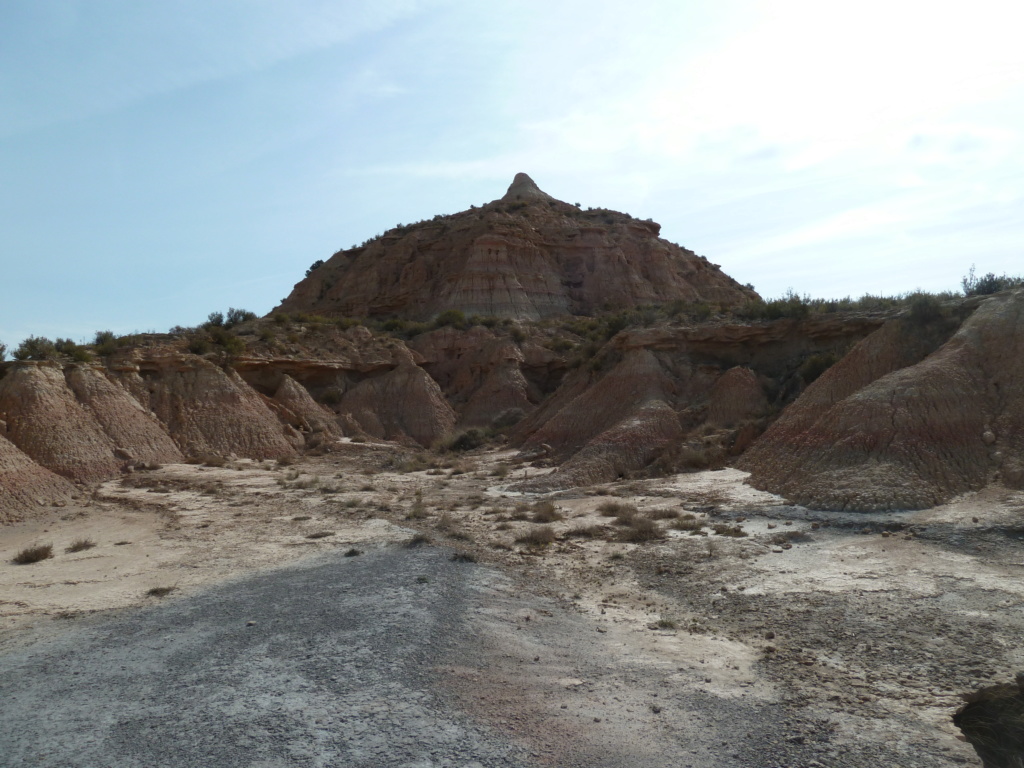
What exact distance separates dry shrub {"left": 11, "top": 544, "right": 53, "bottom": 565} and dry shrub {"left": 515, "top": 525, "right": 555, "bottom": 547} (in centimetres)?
873

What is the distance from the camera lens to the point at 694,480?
64.8 ft

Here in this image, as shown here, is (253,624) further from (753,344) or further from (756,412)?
(753,344)

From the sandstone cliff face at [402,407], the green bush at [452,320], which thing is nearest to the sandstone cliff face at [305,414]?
the sandstone cliff face at [402,407]

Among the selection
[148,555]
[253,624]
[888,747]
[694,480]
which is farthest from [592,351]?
[888,747]

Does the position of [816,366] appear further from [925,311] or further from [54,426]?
[54,426]

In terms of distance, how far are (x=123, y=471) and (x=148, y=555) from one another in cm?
1026

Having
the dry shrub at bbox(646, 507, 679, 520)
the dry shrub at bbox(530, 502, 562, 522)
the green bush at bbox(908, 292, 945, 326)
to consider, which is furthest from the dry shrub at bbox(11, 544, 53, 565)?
the green bush at bbox(908, 292, 945, 326)

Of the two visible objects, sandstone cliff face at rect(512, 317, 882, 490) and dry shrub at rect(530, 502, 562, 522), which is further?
sandstone cliff face at rect(512, 317, 882, 490)

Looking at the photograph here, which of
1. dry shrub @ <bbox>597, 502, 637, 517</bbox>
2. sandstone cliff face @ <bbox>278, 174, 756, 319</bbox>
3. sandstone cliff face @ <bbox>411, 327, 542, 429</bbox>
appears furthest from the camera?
sandstone cliff face @ <bbox>278, 174, 756, 319</bbox>

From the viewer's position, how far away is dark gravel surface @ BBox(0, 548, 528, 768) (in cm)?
646

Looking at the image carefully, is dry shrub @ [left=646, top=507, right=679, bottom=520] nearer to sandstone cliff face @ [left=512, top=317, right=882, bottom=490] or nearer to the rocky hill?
the rocky hill

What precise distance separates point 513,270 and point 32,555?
37.4 metres

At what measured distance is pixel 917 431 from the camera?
1582 cm

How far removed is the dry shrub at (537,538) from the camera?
47.5ft
